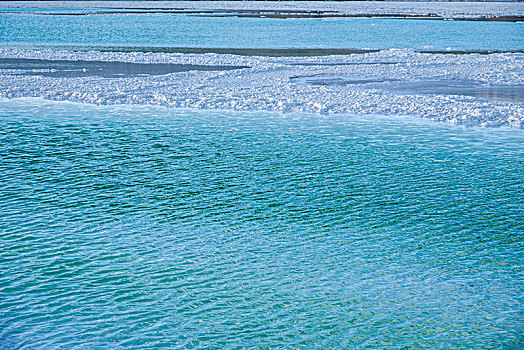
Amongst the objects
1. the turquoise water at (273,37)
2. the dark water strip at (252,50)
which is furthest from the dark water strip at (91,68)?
the turquoise water at (273,37)

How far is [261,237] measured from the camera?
8.75m

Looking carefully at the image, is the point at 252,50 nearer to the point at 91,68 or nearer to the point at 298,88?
the point at 91,68

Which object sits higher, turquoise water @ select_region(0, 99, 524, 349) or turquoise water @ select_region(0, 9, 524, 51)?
turquoise water @ select_region(0, 99, 524, 349)

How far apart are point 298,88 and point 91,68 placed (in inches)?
362

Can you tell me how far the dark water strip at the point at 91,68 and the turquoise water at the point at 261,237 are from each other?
349 inches

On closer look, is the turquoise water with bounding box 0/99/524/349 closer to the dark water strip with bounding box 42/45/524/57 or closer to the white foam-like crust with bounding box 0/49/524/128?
the white foam-like crust with bounding box 0/49/524/128

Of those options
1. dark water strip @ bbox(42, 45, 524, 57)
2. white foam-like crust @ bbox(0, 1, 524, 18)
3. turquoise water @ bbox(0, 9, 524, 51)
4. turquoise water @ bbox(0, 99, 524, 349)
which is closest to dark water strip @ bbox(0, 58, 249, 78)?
dark water strip @ bbox(42, 45, 524, 57)

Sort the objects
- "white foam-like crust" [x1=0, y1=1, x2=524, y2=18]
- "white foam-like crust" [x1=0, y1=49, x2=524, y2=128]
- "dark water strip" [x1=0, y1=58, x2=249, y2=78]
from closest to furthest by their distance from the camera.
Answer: "white foam-like crust" [x1=0, y1=49, x2=524, y2=128] < "dark water strip" [x1=0, y1=58, x2=249, y2=78] < "white foam-like crust" [x1=0, y1=1, x2=524, y2=18]

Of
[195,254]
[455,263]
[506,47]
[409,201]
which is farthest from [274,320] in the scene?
[506,47]

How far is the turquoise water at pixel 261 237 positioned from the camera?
6.44 metres

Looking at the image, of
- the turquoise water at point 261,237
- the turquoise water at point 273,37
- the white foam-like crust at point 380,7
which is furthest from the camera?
the white foam-like crust at point 380,7

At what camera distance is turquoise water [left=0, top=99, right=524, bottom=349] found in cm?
644

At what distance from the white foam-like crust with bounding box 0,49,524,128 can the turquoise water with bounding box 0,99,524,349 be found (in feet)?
6.21

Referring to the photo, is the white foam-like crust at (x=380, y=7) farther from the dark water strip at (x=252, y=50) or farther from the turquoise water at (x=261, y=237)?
the turquoise water at (x=261, y=237)
